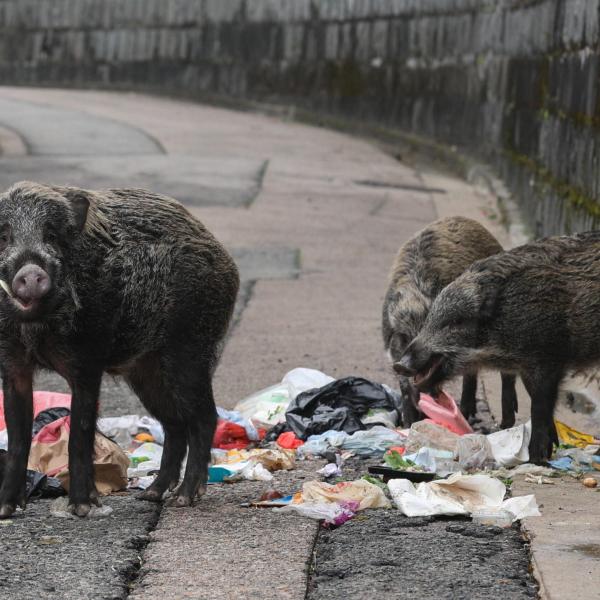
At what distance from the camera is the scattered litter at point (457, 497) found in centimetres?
562

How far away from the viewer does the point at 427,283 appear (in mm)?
7910

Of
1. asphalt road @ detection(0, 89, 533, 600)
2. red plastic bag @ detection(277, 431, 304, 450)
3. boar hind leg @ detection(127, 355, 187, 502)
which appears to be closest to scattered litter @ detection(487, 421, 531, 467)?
asphalt road @ detection(0, 89, 533, 600)

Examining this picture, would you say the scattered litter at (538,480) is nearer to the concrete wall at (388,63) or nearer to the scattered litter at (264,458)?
the scattered litter at (264,458)

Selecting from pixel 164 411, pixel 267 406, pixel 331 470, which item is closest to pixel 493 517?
pixel 331 470

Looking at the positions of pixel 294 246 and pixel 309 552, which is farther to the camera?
pixel 294 246

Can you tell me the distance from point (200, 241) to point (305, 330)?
3851mm

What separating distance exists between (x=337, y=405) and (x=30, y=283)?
2546 millimetres

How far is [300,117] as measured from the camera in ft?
83.6

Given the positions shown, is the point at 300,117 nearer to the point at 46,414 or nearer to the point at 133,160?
the point at 133,160

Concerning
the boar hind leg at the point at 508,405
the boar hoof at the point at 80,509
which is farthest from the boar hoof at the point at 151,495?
the boar hind leg at the point at 508,405

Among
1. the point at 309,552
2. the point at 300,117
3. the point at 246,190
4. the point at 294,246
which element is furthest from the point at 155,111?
the point at 309,552

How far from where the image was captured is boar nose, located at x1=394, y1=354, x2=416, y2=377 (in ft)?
22.5

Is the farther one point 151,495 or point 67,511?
point 151,495

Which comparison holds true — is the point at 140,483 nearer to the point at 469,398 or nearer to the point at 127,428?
the point at 127,428
